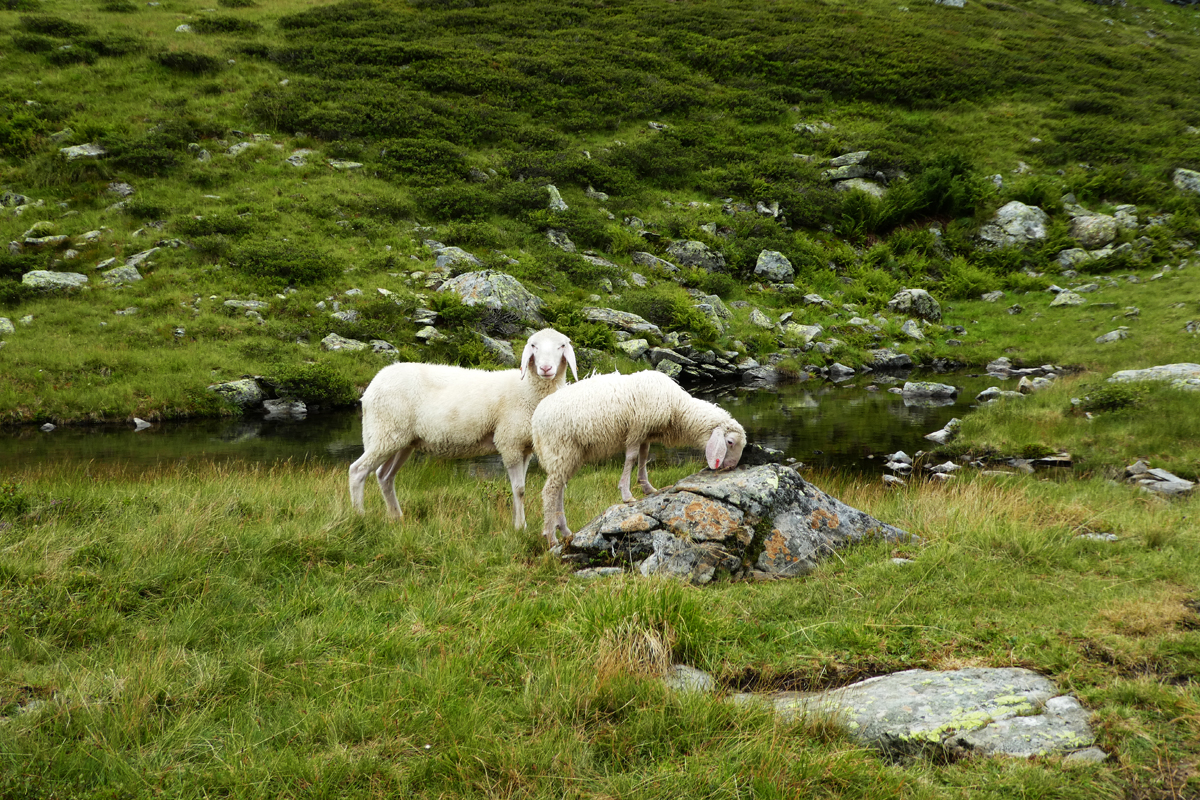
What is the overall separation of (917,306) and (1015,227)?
9.05 m

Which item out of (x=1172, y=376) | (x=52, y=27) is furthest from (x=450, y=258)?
(x=52, y=27)

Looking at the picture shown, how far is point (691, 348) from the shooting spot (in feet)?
80.4

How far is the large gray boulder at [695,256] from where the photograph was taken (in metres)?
29.5

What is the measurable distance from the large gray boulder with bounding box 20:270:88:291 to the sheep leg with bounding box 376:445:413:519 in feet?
62.5

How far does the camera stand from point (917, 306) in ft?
97.6

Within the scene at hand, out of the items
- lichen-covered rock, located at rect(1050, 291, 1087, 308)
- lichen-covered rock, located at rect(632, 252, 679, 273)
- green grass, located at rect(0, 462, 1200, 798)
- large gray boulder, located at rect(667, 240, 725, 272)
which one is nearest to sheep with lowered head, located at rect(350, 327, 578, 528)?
green grass, located at rect(0, 462, 1200, 798)

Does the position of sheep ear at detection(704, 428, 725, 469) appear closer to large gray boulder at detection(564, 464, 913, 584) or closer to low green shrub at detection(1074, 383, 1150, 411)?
large gray boulder at detection(564, 464, 913, 584)

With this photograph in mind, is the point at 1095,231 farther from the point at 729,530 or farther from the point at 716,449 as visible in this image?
the point at 729,530

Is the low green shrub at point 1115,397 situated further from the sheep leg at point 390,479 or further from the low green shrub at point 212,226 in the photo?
the low green shrub at point 212,226

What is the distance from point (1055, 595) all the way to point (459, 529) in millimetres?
5285

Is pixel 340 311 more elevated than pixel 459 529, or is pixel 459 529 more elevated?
pixel 459 529

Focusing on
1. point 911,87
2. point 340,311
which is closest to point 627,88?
point 911,87

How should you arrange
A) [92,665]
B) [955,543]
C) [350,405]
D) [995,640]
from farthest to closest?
1. [350,405]
2. [955,543]
3. [995,640]
4. [92,665]

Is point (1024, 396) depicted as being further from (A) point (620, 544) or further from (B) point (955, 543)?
(A) point (620, 544)
